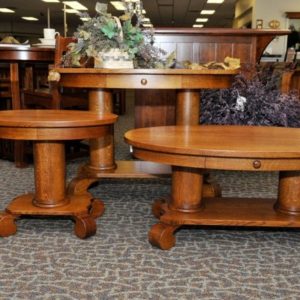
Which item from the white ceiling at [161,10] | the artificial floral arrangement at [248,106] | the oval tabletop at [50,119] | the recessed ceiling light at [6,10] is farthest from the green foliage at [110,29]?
the recessed ceiling light at [6,10]

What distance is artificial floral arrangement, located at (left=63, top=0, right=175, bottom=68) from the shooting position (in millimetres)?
2484

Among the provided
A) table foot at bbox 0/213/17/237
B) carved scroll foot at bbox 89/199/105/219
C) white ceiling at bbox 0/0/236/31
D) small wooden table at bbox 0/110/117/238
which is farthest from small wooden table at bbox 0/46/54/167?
white ceiling at bbox 0/0/236/31

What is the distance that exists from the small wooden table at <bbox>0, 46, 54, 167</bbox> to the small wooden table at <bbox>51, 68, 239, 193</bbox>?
0.87 metres

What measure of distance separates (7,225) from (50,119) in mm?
558

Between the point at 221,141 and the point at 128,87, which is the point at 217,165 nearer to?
the point at 221,141

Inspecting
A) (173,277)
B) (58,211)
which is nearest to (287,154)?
(173,277)

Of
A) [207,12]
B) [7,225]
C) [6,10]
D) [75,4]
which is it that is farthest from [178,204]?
[6,10]

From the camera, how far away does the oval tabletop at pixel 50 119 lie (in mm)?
1933

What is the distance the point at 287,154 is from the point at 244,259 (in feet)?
1.70

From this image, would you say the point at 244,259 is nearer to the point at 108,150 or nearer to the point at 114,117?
the point at 114,117

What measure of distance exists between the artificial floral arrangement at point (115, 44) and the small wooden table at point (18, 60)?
778 mm

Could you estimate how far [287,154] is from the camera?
5.58ft

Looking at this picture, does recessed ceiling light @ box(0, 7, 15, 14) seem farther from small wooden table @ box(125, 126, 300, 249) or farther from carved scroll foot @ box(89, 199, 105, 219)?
small wooden table @ box(125, 126, 300, 249)

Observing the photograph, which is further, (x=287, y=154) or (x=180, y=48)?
(x=180, y=48)
